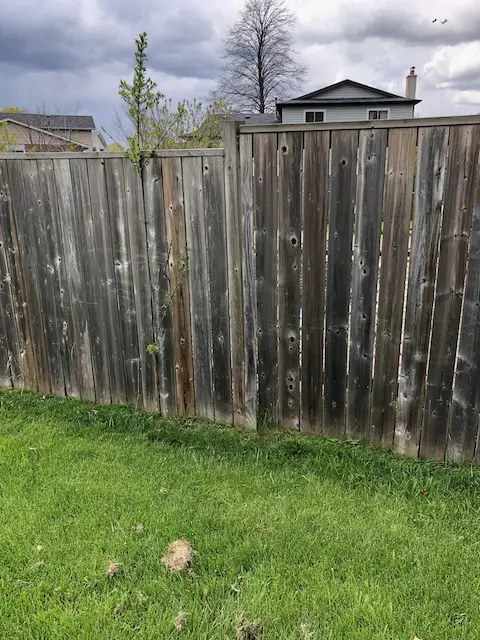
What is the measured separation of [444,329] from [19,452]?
8.37ft

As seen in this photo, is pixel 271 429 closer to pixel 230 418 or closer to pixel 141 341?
pixel 230 418

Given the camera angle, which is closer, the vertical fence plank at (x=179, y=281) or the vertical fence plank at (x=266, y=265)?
the vertical fence plank at (x=266, y=265)

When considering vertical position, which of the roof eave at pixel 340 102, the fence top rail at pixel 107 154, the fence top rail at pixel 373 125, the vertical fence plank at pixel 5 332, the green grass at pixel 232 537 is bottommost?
the green grass at pixel 232 537

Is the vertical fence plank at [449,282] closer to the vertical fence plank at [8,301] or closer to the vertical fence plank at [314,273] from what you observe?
the vertical fence plank at [314,273]

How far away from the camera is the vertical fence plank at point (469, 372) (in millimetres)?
2541

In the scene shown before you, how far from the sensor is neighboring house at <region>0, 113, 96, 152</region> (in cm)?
1822

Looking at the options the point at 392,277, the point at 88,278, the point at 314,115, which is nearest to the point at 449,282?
the point at 392,277

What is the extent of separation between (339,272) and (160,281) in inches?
47.0

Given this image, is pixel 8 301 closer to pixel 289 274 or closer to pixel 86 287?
pixel 86 287

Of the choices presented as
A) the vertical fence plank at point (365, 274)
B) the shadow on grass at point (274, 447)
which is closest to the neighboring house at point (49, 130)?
the shadow on grass at point (274, 447)

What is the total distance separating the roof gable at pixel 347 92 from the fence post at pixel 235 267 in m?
22.3

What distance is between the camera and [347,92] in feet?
76.3

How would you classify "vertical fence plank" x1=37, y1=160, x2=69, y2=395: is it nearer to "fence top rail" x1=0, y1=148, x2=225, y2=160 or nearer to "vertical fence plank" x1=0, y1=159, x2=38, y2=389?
"fence top rail" x1=0, y1=148, x2=225, y2=160

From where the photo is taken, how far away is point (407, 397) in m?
2.86
